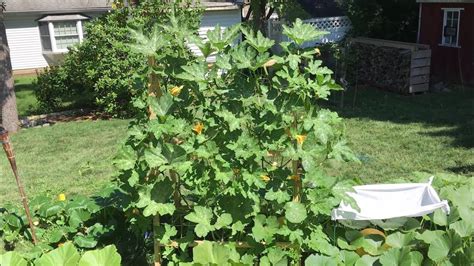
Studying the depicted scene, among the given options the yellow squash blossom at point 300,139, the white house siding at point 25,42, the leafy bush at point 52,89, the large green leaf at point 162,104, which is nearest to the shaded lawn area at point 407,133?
the yellow squash blossom at point 300,139

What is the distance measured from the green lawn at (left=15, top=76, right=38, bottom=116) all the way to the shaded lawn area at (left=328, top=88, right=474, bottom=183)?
23.7ft

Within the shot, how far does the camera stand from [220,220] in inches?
102

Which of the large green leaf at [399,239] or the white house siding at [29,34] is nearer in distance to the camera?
the large green leaf at [399,239]

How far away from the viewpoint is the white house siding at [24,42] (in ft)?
68.7

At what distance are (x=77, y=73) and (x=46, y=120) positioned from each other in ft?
3.88

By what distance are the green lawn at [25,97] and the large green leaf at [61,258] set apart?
9973 millimetres

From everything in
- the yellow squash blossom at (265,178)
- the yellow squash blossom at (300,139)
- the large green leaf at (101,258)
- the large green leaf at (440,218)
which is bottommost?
the large green leaf at (440,218)

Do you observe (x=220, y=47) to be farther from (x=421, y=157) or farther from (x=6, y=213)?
(x=421, y=157)

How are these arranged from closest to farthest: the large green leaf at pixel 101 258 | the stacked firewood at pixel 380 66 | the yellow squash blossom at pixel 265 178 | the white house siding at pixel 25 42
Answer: the large green leaf at pixel 101 258 → the yellow squash blossom at pixel 265 178 → the stacked firewood at pixel 380 66 → the white house siding at pixel 25 42

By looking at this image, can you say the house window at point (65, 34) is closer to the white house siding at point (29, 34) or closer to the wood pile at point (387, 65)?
the white house siding at point (29, 34)

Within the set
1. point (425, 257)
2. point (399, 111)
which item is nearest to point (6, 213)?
point (425, 257)

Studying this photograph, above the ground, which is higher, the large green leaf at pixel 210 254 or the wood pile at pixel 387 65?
the large green leaf at pixel 210 254

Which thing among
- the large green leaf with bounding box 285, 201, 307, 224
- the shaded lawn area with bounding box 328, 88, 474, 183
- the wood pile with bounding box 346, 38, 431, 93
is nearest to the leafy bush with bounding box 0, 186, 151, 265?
the large green leaf with bounding box 285, 201, 307, 224

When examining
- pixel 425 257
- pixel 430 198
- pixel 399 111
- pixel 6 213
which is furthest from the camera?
pixel 399 111
